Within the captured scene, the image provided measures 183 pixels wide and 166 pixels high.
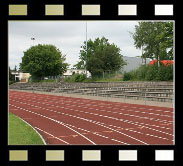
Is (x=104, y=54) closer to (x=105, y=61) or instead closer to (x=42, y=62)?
(x=105, y=61)

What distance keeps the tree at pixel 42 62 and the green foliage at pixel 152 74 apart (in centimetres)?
1573

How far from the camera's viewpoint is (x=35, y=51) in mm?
41406

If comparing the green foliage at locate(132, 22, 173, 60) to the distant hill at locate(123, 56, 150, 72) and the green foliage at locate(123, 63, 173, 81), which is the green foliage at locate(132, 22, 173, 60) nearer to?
the green foliage at locate(123, 63, 173, 81)

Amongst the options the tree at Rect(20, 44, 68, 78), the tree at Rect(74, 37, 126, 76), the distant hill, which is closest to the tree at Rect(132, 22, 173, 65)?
the tree at Rect(74, 37, 126, 76)

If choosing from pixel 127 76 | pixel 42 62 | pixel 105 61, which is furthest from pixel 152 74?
pixel 42 62

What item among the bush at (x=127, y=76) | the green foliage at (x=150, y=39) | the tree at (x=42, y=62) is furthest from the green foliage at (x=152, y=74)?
the tree at (x=42, y=62)

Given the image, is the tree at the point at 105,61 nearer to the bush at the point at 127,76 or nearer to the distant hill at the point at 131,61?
the distant hill at the point at 131,61

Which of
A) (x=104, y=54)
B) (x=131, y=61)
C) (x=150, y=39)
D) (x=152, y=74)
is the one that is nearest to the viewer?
(x=152, y=74)

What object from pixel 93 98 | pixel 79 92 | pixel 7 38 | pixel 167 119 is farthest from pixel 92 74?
pixel 7 38

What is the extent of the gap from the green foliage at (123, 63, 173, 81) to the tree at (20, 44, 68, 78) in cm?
1573

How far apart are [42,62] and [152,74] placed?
766 inches

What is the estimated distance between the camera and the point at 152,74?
25859 mm

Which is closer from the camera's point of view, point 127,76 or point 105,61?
point 127,76
